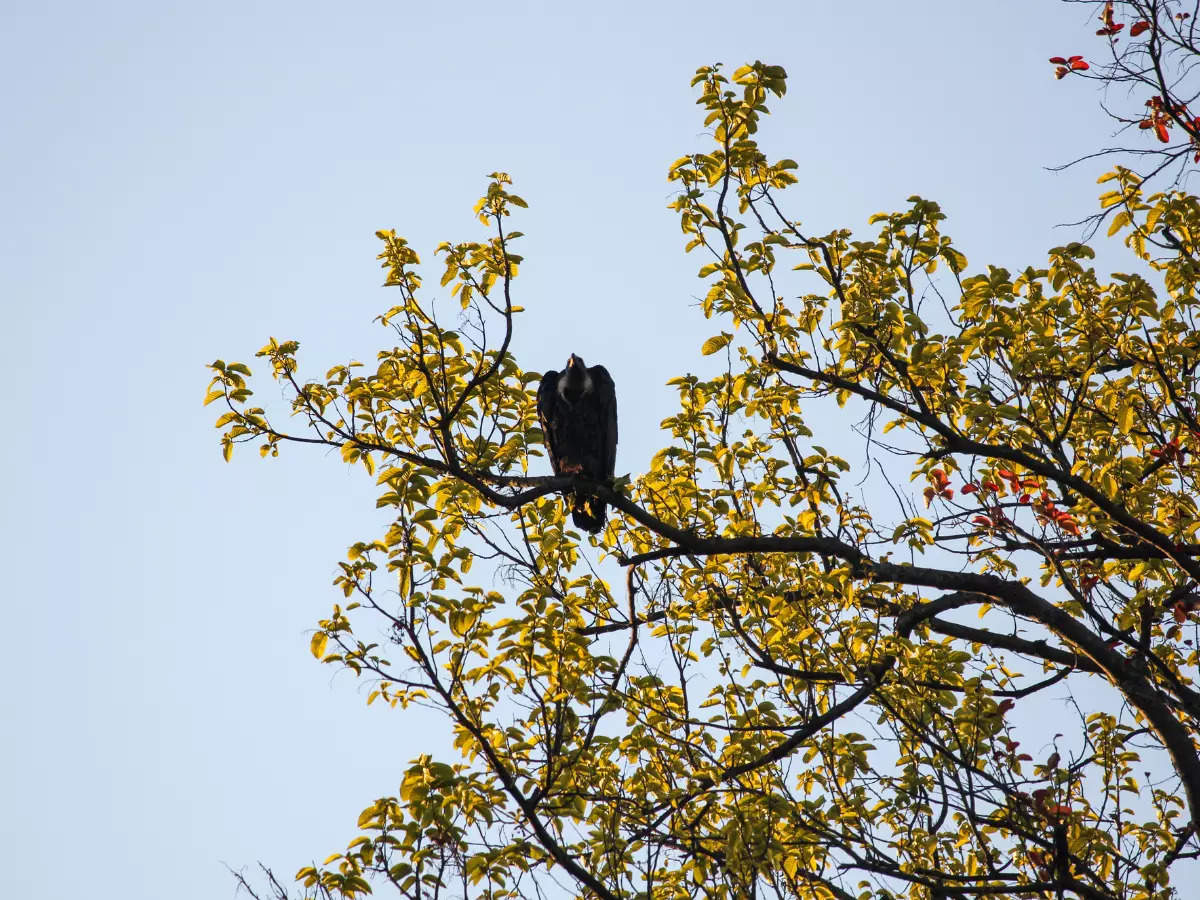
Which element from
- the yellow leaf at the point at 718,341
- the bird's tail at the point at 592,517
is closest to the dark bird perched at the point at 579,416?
the bird's tail at the point at 592,517

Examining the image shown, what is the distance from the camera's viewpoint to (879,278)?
539cm

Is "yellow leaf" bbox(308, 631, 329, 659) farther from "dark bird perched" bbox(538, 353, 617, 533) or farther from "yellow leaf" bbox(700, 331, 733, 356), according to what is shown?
"dark bird perched" bbox(538, 353, 617, 533)

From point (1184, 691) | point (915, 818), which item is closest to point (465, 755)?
point (915, 818)

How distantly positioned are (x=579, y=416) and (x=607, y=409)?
11.2 inches

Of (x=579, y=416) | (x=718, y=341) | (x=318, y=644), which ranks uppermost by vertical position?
(x=579, y=416)

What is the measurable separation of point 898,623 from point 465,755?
2.20 metres

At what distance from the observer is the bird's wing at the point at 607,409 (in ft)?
29.3

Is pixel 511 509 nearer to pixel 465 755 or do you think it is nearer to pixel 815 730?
pixel 465 755

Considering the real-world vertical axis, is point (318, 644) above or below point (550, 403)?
below

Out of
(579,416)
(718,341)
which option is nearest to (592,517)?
(579,416)

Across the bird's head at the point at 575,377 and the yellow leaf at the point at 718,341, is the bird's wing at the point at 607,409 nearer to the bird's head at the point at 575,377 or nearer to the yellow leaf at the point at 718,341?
the bird's head at the point at 575,377

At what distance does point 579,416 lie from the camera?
880 centimetres

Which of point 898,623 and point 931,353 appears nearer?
point 931,353

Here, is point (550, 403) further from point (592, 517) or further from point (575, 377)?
point (592, 517)
